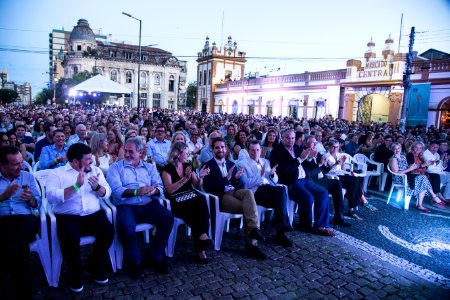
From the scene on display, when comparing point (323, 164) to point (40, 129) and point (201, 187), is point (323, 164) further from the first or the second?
point (40, 129)

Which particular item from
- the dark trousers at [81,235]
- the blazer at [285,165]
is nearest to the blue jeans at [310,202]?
the blazer at [285,165]

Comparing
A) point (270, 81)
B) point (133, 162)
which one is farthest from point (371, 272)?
point (270, 81)

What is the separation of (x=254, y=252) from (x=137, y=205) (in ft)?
4.98

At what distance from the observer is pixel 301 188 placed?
4699mm

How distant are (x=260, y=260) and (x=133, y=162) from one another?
1.93 m

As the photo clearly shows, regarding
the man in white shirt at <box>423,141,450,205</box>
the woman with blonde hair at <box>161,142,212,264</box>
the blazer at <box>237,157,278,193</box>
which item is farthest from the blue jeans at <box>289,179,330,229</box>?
the man in white shirt at <box>423,141,450,205</box>

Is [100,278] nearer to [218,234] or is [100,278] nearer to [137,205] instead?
[137,205]

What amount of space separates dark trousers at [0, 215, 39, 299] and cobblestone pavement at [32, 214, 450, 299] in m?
0.25

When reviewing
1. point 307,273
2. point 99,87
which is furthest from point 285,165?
point 99,87

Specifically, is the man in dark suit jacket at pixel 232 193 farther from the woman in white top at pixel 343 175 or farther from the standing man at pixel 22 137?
the standing man at pixel 22 137

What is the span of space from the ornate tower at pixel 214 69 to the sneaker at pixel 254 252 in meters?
33.8

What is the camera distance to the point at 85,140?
6.15 m

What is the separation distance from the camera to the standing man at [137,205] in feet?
10.9

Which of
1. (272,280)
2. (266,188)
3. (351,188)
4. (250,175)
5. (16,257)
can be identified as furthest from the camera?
(351,188)
